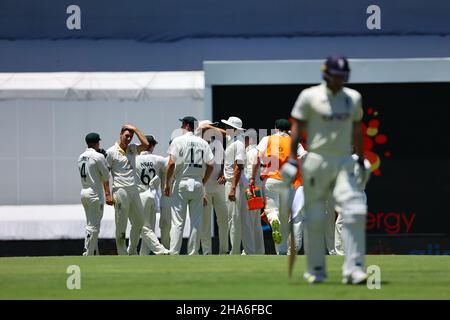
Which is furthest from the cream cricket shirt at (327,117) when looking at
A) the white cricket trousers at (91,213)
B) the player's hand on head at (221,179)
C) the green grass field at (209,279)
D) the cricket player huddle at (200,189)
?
the white cricket trousers at (91,213)

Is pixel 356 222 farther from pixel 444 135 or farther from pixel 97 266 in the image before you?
pixel 444 135

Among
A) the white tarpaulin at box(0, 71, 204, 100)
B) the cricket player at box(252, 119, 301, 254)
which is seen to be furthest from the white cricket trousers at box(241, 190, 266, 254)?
the white tarpaulin at box(0, 71, 204, 100)

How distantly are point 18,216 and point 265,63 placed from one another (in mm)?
6297

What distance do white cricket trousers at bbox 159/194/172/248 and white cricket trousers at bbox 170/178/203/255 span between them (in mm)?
2090

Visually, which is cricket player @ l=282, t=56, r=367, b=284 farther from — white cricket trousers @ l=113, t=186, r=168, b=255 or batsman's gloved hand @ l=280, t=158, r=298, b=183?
white cricket trousers @ l=113, t=186, r=168, b=255

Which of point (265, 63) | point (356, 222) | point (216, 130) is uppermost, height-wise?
point (265, 63)

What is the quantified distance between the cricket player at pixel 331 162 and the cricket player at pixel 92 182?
335 inches

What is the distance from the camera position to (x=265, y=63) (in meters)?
25.0

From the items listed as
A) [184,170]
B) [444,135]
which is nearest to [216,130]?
[184,170]

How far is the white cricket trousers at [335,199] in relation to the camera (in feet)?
39.9

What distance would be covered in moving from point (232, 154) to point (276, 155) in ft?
4.60

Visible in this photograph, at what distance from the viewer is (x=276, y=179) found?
20.0 meters
